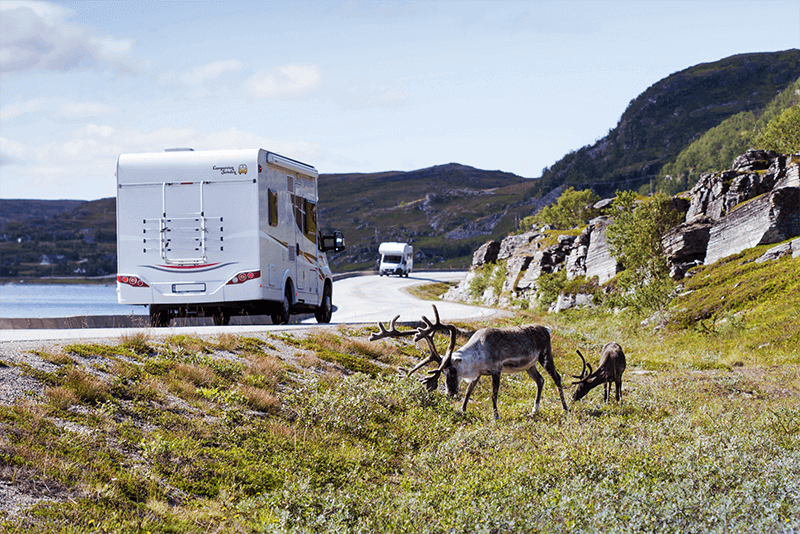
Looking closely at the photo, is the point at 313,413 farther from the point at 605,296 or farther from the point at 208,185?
the point at 605,296

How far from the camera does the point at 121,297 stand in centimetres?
1750

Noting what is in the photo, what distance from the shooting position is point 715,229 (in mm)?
39562

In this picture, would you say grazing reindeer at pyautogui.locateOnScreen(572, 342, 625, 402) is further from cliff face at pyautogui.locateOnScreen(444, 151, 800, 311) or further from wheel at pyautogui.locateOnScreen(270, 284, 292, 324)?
cliff face at pyautogui.locateOnScreen(444, 151, 800, 311)

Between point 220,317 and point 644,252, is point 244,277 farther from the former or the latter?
point 644,252

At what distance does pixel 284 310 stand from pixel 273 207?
3.16 meters

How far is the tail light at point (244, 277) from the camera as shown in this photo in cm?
1762

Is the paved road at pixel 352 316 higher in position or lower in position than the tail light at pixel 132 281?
lower

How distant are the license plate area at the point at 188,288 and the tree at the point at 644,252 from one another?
73.7 feet

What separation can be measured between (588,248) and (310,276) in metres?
38.1

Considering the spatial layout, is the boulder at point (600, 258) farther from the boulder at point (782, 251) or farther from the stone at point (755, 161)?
the boulder at point (782, 251)

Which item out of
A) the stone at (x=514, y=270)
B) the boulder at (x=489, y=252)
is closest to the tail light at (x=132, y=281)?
the stone at (x=514, y=270)

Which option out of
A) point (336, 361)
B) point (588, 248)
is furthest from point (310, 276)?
point (588, 248)

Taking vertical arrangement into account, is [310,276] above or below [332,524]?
above

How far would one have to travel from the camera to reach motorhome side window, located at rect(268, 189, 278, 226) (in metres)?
18.2
